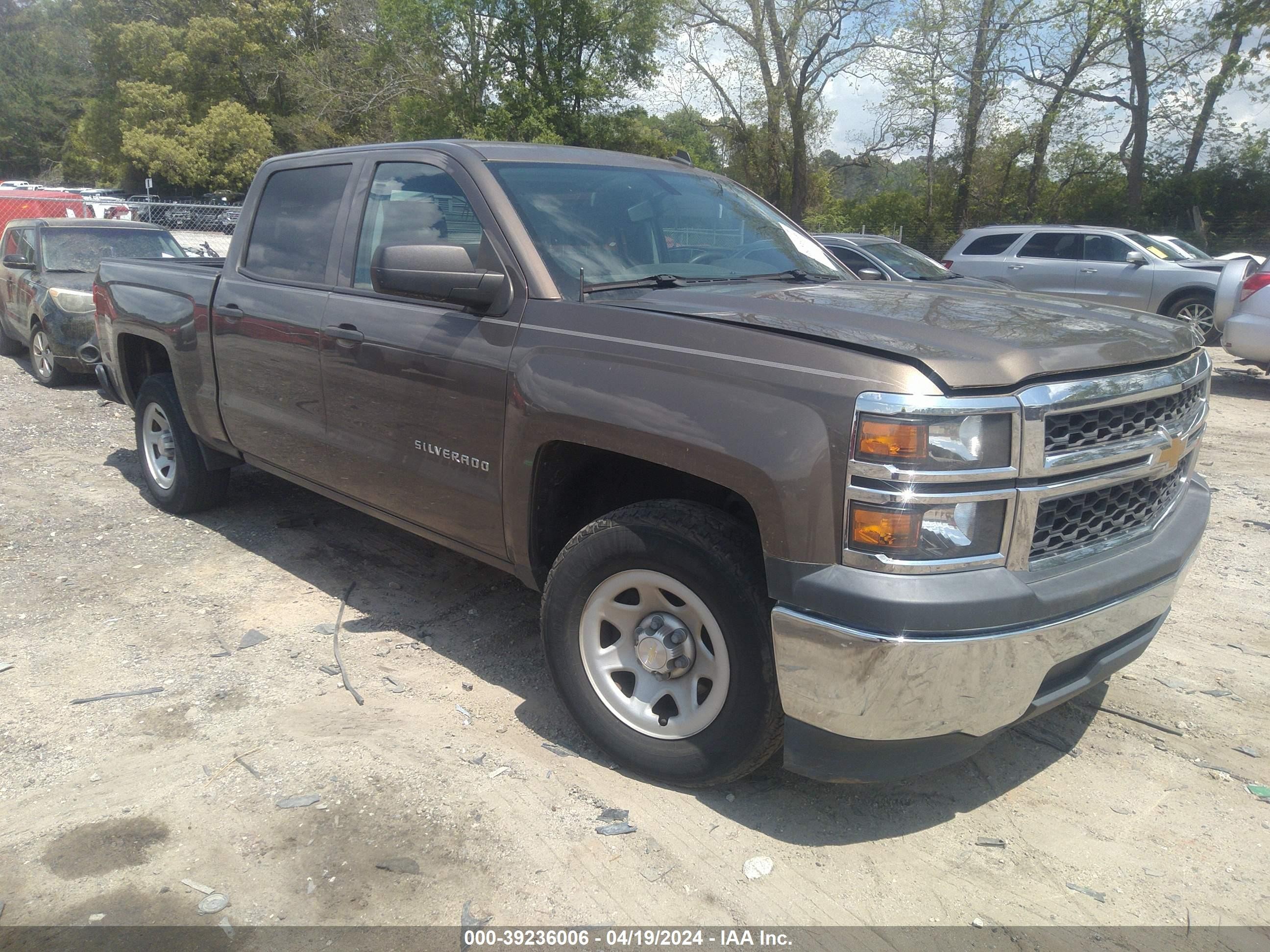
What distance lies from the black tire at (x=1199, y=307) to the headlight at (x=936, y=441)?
42.3 feet

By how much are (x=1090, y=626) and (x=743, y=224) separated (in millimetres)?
2235

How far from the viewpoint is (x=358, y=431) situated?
3.91 metres

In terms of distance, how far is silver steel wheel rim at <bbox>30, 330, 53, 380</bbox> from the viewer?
9.77 metres

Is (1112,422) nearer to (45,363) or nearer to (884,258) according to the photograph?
(884,258)

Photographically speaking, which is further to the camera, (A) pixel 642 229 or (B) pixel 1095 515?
(A) pixel 642 229

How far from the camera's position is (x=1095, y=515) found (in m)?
2.65

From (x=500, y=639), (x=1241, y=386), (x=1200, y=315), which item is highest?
(x=1200, y=315)

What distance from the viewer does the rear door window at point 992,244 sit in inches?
595

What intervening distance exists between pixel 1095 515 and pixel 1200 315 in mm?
12983

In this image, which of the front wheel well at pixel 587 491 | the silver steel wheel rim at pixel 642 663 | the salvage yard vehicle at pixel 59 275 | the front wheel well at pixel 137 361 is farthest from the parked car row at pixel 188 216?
the silver steel wheel rim at pixel 642 663

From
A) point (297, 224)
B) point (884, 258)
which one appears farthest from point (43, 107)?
point (297, 224)

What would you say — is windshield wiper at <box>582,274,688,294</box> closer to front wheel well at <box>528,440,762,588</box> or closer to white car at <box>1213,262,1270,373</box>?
front wheel well at <box>528,440,762,588</box>

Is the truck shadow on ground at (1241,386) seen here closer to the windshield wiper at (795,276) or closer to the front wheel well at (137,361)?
the windshield wiper at (795,276)

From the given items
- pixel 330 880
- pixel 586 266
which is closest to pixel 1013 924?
pixel 330 880
